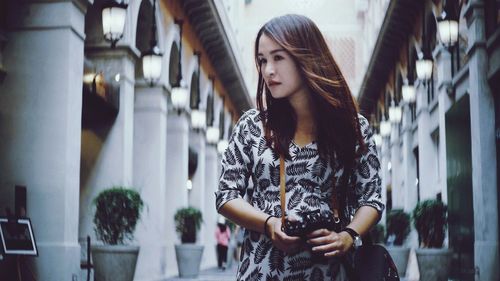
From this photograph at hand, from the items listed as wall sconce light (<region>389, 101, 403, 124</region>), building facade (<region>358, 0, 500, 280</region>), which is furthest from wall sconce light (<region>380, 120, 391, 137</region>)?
wall sconce light (<region>389, 101, 403, 124</region>)

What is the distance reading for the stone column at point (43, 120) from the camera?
1166 centimetres

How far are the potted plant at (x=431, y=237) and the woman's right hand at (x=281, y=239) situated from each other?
13216 millimetres

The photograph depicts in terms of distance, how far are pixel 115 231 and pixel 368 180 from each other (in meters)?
10.4

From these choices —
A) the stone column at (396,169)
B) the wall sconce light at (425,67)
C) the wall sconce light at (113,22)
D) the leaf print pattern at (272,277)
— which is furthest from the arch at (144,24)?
the leaf print pattern at (272,277)

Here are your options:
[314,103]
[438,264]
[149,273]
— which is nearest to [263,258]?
[314,103]

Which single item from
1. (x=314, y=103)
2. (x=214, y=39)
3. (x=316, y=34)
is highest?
(x=214, y=39)

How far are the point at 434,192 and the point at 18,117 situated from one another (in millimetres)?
14183

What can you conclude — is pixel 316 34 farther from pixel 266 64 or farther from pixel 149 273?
pixel 149 273

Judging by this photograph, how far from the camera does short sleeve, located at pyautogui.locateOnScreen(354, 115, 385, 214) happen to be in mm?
2562

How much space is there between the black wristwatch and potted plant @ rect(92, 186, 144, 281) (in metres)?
10.0

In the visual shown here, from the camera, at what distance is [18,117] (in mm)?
11820

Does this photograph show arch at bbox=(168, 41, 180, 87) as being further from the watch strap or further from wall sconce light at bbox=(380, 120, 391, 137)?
the watch strap

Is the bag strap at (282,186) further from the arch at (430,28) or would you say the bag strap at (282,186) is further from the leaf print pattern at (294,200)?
the arch at (430,28)

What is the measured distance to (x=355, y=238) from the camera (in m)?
2.42
